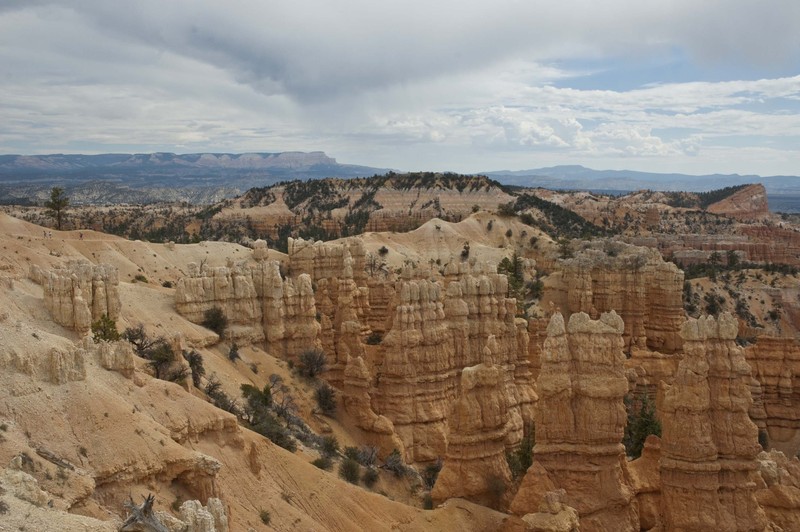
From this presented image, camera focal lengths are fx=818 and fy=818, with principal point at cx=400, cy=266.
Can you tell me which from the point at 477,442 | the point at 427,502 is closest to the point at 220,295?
the point at 427,502

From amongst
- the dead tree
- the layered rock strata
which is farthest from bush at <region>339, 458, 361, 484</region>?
the dead tree

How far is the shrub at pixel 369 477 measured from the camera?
2864 cm

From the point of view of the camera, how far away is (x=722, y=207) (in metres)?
166

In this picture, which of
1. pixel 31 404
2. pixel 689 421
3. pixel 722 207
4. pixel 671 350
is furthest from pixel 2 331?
pixel 722 207

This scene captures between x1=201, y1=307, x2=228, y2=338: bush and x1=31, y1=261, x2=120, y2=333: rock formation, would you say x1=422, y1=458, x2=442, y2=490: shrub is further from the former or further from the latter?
x1=31, y1=261, x2=120, y2=333: rock formation

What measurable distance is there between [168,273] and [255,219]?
214ft

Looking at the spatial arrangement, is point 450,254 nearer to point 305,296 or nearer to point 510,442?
point 305,296

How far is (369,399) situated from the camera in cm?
3675

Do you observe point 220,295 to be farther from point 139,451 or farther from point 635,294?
point 635,294

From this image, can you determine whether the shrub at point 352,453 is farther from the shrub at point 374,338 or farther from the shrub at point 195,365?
the shrub at point 374,338

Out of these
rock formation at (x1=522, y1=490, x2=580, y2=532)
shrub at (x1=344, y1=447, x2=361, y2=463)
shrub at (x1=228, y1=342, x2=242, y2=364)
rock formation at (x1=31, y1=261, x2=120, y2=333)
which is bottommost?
shrub at (x1=344, y1=447, x2=361, y2=463)

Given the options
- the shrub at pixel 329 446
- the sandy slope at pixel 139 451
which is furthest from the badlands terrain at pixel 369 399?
the shrub at pixel 329 446

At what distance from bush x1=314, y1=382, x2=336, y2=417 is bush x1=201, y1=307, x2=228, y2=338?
17.0ft

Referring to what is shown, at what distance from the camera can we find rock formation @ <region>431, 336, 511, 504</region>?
87.1 ft
